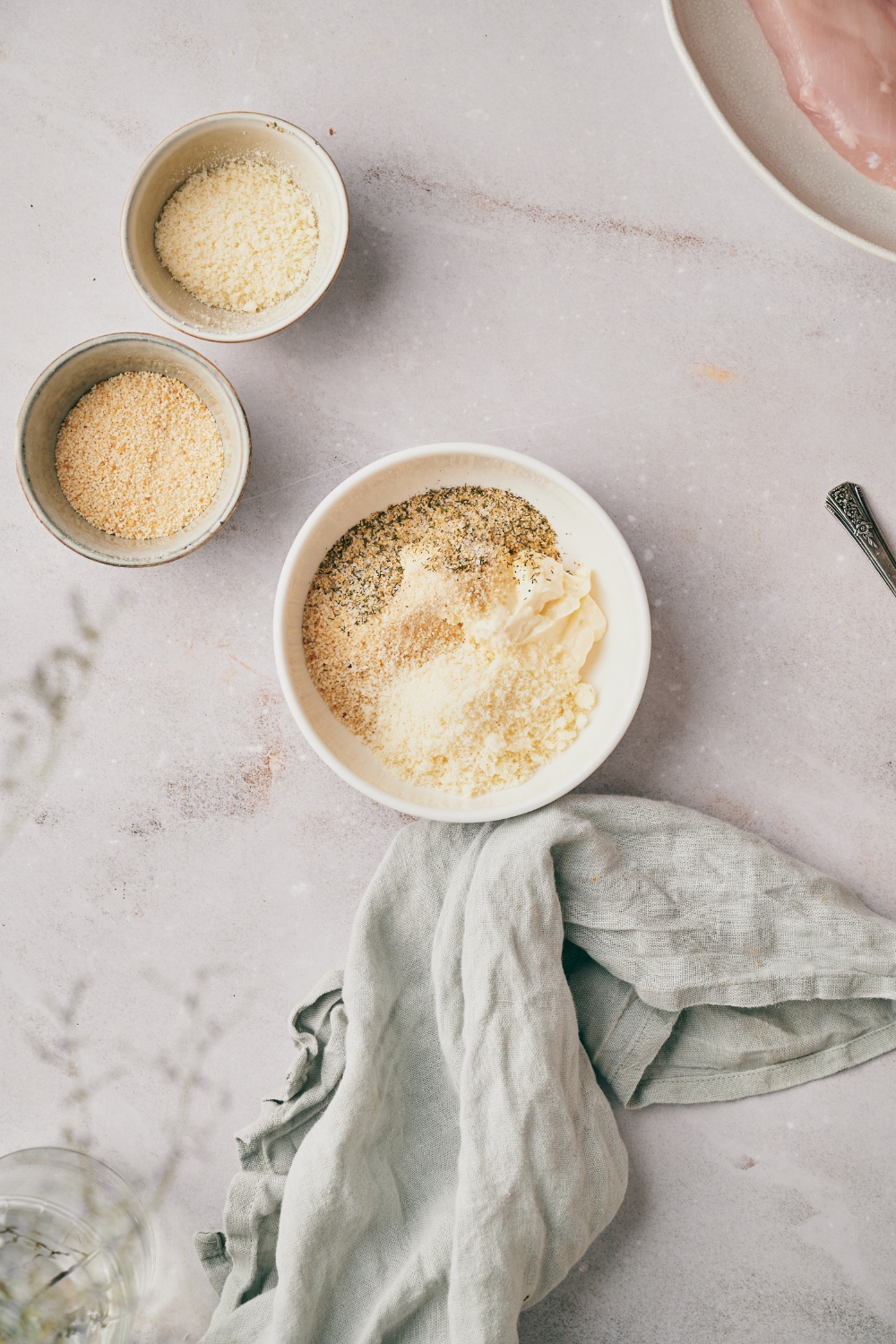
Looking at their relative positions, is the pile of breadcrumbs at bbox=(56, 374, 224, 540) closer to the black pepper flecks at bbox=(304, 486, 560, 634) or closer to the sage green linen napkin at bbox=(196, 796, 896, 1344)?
the black pepper flecks at bbox=(304, 486, 560, 634)

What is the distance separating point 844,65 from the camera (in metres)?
0.99

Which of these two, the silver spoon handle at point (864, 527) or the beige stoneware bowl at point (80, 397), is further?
the silver spoon handle at point (864, 527)

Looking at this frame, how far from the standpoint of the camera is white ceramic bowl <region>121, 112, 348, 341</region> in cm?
105

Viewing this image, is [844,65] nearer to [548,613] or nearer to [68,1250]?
[548,613]

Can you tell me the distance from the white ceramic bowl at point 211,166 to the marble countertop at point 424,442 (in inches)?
3.1

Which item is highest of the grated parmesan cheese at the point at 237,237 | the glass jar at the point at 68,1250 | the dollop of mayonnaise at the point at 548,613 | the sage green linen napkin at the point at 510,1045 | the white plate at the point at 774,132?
the white plate at the point at 774,132

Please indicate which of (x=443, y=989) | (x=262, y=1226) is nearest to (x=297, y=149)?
(x=443, y=989)

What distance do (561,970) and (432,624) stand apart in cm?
48

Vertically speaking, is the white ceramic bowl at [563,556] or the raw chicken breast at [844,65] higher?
the raw chicken breast at [844,65]

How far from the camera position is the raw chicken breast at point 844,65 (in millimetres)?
987

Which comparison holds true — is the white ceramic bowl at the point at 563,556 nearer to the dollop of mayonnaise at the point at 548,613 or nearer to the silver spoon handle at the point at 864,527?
the dollop of mayonnaise at the point at 548,613

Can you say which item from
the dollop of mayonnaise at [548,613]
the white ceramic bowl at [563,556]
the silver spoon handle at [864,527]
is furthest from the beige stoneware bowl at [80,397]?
the silver spoon handle at [864,527]

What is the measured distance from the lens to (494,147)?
3.83 ft

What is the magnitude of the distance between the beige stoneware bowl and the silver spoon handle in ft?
2.63
